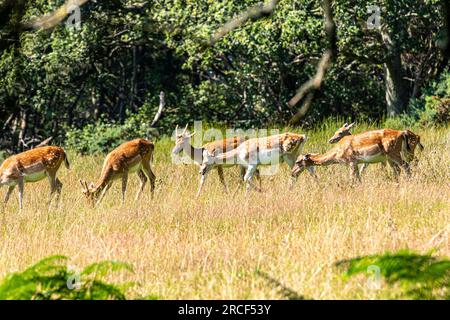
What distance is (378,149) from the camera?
43.6 ft

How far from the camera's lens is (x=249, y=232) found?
9.41 m

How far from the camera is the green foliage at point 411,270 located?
5621 mm

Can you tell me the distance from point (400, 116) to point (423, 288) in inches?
624

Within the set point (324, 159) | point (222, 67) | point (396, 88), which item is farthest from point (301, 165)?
point (222, 67)

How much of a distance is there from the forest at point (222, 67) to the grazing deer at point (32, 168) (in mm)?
4794

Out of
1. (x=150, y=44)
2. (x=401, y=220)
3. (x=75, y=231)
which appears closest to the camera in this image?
(x=401, y=220)

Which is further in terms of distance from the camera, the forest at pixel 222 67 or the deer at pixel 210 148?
the forest at pixel 222 67

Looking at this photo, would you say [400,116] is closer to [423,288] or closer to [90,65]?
[90,65]

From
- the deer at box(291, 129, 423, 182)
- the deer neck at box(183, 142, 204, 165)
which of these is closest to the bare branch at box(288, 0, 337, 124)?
the deer at box(291, 129, 423, 182)

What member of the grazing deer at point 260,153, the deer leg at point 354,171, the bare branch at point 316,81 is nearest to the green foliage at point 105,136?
the grazing deer at point 260,153

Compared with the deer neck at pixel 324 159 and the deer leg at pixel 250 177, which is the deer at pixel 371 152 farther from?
the deer leg at pixel 250 177
